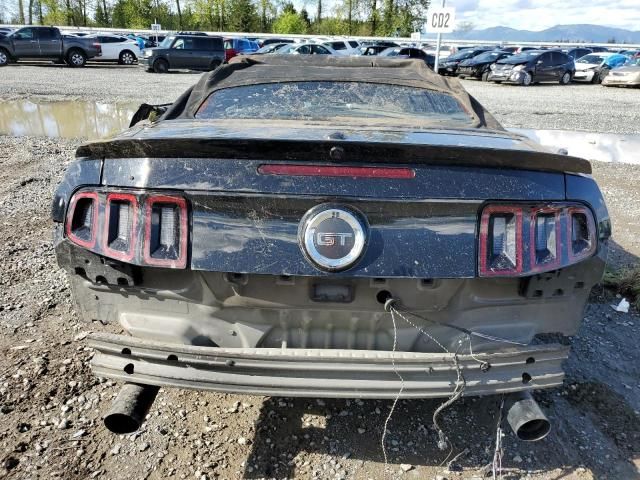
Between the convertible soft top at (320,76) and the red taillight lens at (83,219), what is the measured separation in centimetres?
122

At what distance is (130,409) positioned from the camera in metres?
1.99

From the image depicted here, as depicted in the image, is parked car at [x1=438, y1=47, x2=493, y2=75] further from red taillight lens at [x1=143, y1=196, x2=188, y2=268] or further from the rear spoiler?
red taillight lens at [x1=143, y1=196, x2=188, y2=268]

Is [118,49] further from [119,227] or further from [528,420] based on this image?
[528,420]

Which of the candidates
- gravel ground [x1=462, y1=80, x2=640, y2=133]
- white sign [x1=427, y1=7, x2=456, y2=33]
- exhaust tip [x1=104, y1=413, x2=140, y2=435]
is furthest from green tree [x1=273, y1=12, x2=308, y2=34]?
exhaust tip [x1=104, y1=413, x2=140, y2=435]

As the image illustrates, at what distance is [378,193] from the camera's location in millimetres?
1930

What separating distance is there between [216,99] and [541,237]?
7.30 ft

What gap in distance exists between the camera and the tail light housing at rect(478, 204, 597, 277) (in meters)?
2.00

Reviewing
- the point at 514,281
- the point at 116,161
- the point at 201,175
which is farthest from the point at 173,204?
the point at 514,281

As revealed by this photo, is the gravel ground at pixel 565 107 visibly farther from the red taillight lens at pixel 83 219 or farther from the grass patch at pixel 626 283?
the red taillight lens at pixel 83 219

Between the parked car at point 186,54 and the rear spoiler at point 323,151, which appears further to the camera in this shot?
the parked car at point 186,54

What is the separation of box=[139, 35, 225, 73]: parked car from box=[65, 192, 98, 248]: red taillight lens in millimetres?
25542

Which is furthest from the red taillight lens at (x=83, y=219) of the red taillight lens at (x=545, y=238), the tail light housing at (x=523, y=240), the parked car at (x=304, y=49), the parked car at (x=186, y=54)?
the parked car at (x=186, y=54)

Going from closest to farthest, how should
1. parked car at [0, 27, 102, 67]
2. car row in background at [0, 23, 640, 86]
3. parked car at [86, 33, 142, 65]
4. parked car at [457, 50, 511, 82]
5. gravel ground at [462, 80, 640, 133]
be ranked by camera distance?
gravel ground at [462, 80, 640, 133] < car row in background at [0, 23, 640, 86] < parked car at [0, 27, 102, 67] < parked car at [457, 50, 511, 82] < parked car at [86, 33, 142, 65]

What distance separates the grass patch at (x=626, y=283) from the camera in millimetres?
4105
